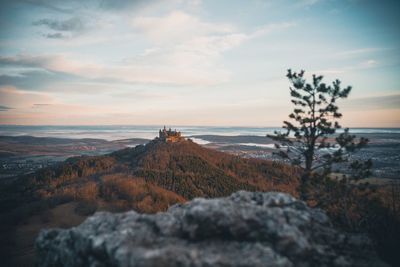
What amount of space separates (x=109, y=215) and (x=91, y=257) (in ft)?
6.86

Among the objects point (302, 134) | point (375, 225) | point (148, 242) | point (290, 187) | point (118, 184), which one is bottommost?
point (290, 187)

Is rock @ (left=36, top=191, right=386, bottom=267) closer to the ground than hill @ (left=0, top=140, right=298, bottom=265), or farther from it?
farther from it

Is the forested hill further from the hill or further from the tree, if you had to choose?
the tree

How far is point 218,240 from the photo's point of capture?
29.3ft

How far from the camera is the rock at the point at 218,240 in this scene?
793 cm

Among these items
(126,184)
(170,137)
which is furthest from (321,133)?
(170,137)

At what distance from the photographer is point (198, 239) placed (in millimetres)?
9000

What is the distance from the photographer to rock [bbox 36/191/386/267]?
7926mm

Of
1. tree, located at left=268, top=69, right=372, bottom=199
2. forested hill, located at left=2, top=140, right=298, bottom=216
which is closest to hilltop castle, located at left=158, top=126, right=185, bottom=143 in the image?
forested hill, located at left=2, top=140, right=298, bottom=216

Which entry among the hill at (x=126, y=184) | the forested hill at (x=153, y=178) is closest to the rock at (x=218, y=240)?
the hill at (x=126, y=184)

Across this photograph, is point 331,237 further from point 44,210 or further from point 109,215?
point 44,210

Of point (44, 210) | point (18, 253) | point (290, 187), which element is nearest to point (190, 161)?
point (290, 187)

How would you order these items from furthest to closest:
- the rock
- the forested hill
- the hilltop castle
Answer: the hilltop castle, the forested hill, the rock

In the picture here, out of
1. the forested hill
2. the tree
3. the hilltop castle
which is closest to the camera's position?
the tree
